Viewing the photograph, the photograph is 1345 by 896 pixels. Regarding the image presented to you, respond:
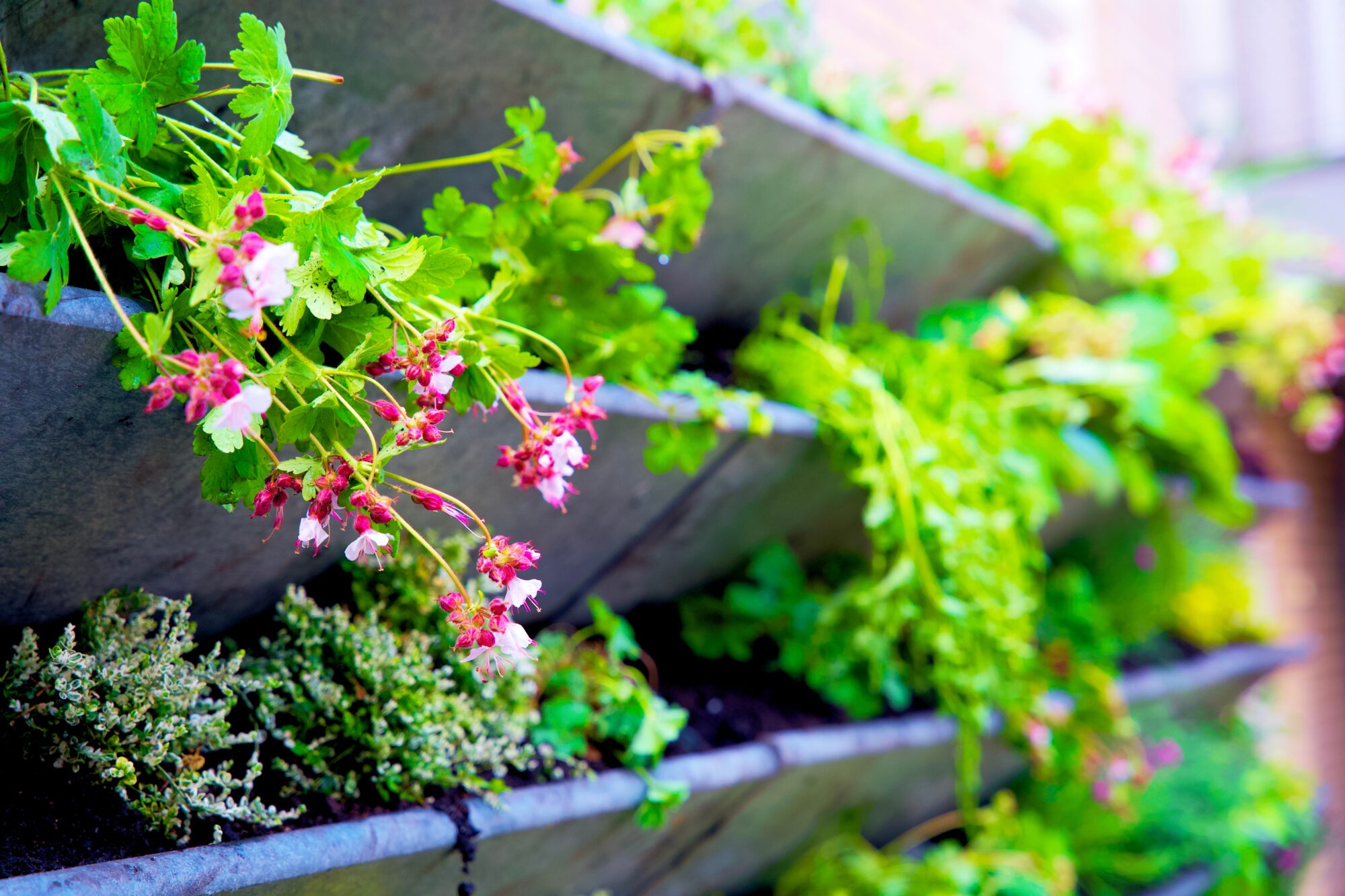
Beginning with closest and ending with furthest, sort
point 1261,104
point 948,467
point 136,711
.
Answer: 1. point 136,711
2. point 948,467
3. point 1261,104

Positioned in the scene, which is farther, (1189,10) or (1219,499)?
(1189,10)

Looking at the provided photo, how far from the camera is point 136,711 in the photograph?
79 centimetres

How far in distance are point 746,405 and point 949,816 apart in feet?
3.58

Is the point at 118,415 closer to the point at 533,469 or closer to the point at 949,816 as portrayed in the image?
the point at 533,469

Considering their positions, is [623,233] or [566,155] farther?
[623,233]

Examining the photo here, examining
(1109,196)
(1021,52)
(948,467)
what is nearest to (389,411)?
(948,467)

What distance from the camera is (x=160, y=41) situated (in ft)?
2.14

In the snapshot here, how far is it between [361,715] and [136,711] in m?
0.22

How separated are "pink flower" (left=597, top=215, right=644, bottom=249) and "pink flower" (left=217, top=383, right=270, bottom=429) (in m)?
0.51

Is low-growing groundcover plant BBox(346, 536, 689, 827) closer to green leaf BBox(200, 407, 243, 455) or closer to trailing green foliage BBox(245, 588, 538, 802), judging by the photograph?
trailing green foliage BBox(245, 588, 538, 802)

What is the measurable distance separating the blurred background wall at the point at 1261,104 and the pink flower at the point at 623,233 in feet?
5.66

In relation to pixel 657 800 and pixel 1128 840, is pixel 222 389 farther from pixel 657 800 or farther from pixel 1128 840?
pixel 1128 840

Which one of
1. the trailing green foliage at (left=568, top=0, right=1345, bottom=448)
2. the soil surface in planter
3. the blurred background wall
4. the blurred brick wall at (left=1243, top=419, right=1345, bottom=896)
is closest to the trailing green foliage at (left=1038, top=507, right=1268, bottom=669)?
the blurred background wall

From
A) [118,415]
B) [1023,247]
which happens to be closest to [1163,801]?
[1023,247]
